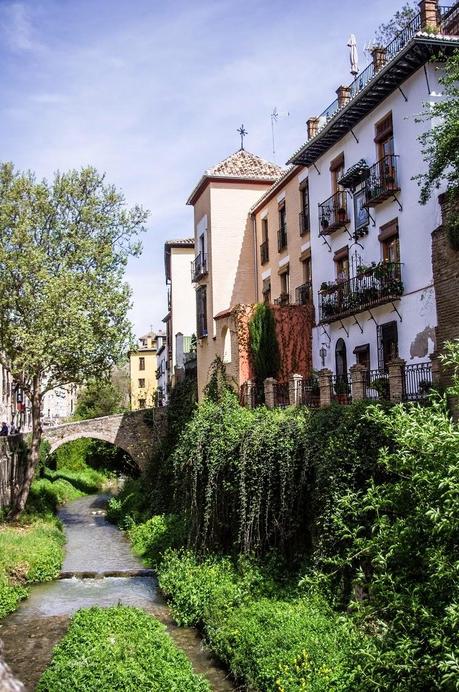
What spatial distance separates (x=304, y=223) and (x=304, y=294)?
107 inches

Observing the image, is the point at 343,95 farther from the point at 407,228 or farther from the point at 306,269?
the point at 407,228

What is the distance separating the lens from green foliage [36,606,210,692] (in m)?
11.6

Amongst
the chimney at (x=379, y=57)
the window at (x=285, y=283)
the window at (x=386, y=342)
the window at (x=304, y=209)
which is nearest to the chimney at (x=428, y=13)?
the chimney at (x=379, y=57)

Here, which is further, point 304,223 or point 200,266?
point 200,266

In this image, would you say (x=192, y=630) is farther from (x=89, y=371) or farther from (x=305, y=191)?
(x=305, y=191)

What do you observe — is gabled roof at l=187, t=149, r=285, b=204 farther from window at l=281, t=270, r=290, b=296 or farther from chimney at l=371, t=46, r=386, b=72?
chimney at l=371, t=46, r=386, b=72

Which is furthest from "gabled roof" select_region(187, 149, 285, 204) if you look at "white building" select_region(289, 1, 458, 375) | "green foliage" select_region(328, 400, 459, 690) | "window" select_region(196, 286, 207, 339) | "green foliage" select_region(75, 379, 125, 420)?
"green foliage" select_region(75, 379, 125, 420)

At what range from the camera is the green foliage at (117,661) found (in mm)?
11586

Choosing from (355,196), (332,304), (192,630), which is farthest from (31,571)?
(355,196)

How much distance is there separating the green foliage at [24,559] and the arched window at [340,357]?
11573 millimetres

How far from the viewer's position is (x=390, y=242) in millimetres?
20906

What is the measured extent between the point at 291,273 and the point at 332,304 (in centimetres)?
500

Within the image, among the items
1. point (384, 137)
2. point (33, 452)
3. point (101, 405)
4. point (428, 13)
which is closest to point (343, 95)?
point (384, 137)

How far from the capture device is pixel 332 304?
2370 centimetres
